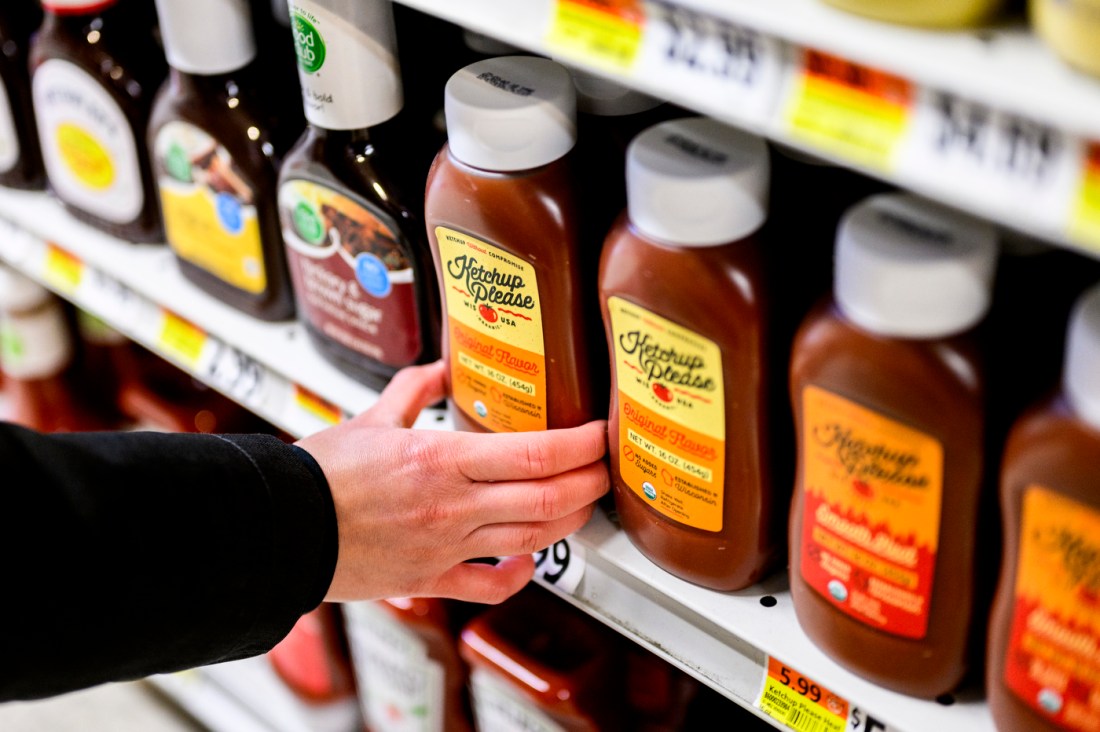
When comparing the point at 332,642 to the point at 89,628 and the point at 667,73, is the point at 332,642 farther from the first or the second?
the point at 667,73

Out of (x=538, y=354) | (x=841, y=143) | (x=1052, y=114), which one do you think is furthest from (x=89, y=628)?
(x=1052, y=114)

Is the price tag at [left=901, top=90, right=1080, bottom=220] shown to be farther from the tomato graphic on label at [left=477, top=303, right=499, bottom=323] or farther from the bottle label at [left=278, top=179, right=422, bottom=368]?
the bottle label at [left=278, top=179, right=422, bottom=368]

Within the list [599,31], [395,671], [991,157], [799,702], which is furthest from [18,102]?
[991,157]

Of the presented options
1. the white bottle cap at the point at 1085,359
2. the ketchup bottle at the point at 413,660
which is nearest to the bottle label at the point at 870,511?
the white bottle cap at the point at 1085,359

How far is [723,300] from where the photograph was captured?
0.86m

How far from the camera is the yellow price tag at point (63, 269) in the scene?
1.69 meters

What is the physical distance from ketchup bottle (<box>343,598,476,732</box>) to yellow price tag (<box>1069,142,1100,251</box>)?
96 centimetres

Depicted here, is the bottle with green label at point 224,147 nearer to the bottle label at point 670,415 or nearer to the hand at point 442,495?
the hand at point 442,495

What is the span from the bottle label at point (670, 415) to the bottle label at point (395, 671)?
573 millimetres

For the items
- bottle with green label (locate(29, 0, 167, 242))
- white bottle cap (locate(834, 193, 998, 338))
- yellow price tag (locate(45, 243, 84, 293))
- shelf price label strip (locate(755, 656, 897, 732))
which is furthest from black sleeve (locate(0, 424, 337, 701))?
yellow price tag (locate(45, 243, 84, 293))

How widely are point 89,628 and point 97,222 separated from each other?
814mm

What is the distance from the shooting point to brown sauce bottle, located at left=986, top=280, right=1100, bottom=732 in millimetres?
713

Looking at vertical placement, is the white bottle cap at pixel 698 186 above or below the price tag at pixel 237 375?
above

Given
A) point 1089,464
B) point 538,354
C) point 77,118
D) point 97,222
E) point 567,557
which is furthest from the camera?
point 97,222
